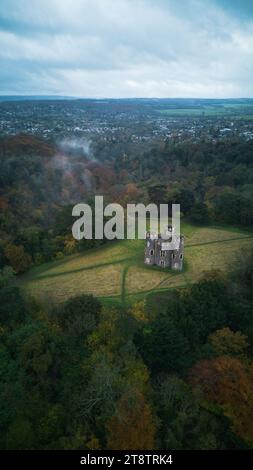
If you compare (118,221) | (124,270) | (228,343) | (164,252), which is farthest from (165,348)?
(118,221)

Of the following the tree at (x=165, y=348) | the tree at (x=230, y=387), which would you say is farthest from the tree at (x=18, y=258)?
the tree at (x=230, y=387)

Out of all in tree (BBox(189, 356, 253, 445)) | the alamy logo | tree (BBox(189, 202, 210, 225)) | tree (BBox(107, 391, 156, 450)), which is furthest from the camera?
tree (BBox(189, 202, 210, 225))

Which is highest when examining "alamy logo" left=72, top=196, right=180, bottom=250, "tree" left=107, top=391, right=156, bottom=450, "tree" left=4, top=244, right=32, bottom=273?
"alamy logo" left=72, top=196, right=180, bottom=250

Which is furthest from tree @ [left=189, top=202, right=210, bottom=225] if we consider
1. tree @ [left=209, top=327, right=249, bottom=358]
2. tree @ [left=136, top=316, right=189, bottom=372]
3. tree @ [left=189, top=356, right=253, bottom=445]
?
tree @ [left=189, top=356, right=253, bottom=445]

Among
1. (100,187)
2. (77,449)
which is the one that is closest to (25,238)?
(77,449)

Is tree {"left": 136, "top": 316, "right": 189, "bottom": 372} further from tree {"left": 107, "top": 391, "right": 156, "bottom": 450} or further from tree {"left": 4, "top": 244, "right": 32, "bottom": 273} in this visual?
tree {"left": 4, "top": 244, "right": 32, "bottom": 273}

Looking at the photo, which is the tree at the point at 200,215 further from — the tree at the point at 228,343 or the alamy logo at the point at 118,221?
the tree at the point at 228,343
